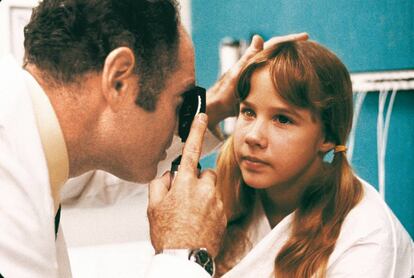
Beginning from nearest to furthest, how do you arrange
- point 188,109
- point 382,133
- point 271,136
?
1. point 188,109
2. point 271,136
3. point 382,133

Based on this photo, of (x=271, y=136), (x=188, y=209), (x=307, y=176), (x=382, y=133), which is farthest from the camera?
(x=382, y=133)

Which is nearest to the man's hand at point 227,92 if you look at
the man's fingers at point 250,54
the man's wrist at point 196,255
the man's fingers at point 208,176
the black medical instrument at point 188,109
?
the man's fingers at point 250,54

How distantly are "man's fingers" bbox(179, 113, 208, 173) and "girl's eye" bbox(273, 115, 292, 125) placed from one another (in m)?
0.22

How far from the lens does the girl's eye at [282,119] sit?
1.15 meters

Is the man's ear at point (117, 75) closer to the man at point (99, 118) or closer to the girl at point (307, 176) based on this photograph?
the man at point (99, 118)

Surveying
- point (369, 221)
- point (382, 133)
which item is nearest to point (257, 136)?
point (369, 221)

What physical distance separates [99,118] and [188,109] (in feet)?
0.59

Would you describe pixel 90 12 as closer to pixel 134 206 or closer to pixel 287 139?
pixel 287 139

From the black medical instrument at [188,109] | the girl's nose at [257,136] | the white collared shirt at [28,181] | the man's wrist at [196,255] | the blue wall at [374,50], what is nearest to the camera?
the white collared shirt at [28,181]

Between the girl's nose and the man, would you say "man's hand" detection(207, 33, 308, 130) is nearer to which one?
the girl's nose

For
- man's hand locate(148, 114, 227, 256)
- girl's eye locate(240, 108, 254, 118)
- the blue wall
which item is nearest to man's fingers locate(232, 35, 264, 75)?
girl's eye locate(240, 108, 254, 118)

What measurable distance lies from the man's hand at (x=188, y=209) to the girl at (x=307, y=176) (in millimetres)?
219

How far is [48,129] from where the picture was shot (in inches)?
34.1

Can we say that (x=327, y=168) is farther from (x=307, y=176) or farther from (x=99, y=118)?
(x=99, y=118)
